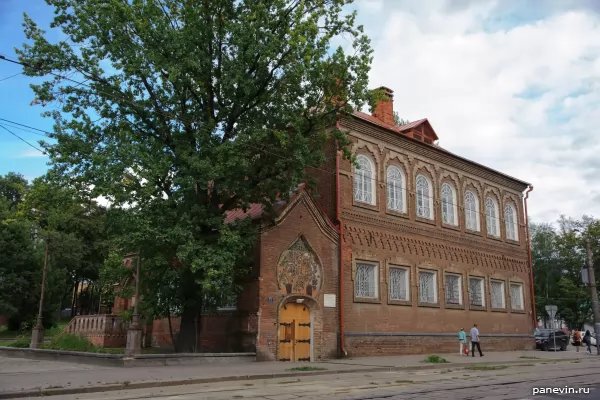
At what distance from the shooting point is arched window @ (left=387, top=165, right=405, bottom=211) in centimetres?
2550

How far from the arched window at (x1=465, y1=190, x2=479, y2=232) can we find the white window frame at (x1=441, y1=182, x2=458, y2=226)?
1051 millimetres

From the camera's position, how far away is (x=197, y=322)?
19.2m

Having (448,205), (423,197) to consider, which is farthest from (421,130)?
(448,205)

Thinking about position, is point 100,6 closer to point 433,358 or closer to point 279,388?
point 279,388

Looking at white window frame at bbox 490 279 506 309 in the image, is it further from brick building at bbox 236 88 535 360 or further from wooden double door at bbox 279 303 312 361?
wooden double door at bbox 279 303 312 361

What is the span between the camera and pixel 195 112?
18141 millimetres

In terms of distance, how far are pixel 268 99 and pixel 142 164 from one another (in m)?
4.85

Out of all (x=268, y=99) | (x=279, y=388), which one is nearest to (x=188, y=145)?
(x=268, y=99)

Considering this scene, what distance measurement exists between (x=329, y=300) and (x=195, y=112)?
9036mm

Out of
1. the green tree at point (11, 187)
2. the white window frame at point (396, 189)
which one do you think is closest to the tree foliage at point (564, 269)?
the white window frame at point (396, 189)

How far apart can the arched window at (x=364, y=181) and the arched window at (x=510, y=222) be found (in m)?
12.5

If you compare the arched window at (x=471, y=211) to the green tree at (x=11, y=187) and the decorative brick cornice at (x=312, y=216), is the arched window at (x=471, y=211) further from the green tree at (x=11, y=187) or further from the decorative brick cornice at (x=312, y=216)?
the green tree at (x=11, y=187)

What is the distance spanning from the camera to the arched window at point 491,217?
104 feet

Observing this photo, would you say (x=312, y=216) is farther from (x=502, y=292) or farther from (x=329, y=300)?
(x=502, y=292)
